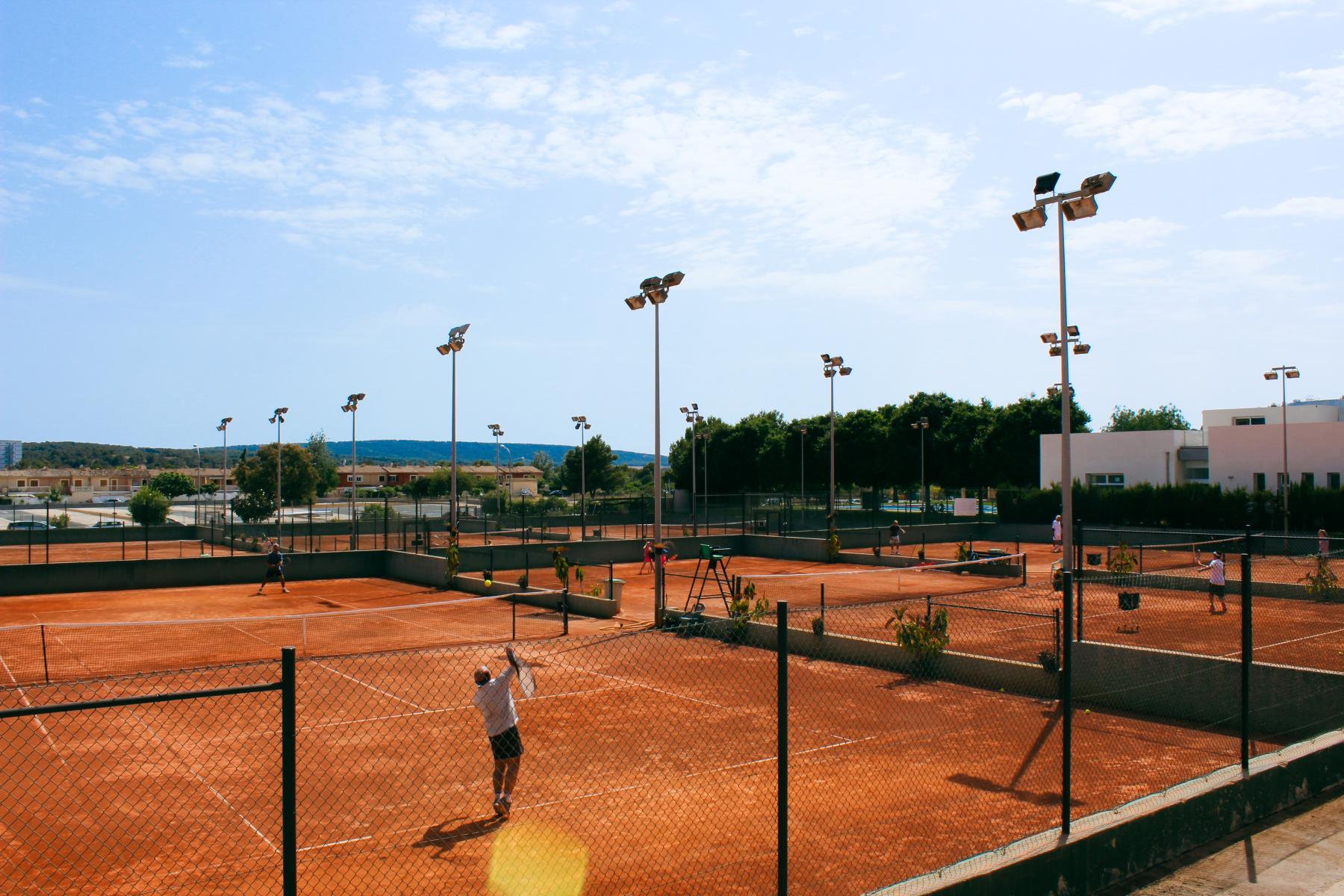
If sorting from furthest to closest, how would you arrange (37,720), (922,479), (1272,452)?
(922,479)
(1272,452)
(37,720)

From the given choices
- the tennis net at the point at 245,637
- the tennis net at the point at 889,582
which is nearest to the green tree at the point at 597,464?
the tennis net at the point at 889,582

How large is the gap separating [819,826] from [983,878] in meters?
3.14

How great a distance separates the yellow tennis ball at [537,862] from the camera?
25.8 feet

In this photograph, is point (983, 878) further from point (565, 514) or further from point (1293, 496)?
point (565, 514)

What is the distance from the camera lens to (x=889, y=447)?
259 ft

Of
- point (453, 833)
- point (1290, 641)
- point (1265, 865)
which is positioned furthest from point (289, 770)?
point (1290, 641)

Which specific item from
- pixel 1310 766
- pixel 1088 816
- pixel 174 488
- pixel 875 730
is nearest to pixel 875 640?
pixel 875 730

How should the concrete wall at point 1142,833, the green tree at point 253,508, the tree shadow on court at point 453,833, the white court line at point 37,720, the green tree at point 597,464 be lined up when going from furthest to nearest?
the green tree at point 597,464 < the green tree at point 253,508 < the white court line at point 37,720 < the tree shadow on court at point 453,833 < the concrete wall at point 1142,833

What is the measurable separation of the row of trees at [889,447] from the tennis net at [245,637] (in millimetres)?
49658

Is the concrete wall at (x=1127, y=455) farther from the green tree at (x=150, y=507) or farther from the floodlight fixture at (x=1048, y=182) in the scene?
the green tree at (x=150, y=507)

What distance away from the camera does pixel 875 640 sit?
61.2 feet

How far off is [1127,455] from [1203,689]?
51725mm

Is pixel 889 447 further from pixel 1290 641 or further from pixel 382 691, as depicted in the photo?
pixel 382 691

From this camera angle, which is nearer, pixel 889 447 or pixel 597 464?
pixel 889 447
